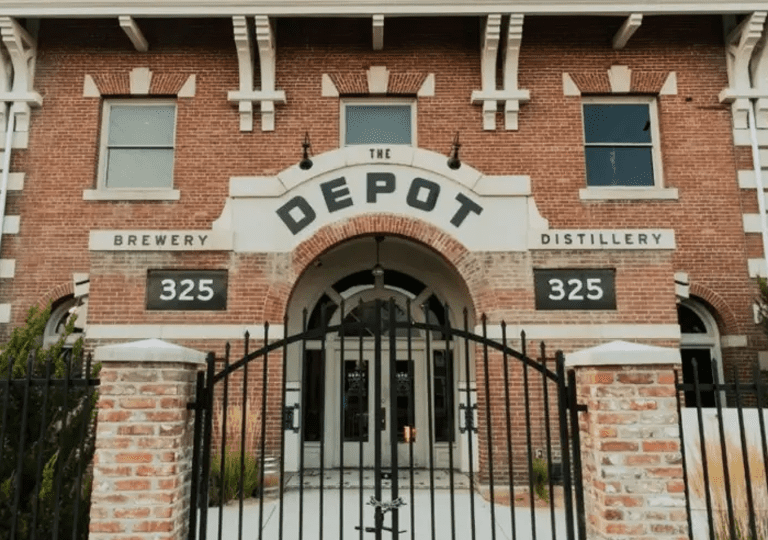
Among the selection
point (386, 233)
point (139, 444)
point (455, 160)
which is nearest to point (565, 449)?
point (139, 444)

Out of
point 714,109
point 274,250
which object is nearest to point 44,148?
point 274,250

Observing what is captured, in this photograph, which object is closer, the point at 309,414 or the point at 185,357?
the point at 185,357

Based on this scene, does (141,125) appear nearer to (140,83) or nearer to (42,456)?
(140,83)

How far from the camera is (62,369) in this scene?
5.53m

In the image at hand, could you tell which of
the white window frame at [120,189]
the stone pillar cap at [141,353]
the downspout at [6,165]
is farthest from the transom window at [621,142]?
the stone pillar cap at [141,353]

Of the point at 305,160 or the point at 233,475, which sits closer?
the point at 233,475

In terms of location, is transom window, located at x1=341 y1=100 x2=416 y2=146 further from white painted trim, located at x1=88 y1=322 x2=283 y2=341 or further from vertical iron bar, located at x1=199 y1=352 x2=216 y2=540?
vertical iron bar, located at x1=199 y1=352 x2=216 y2=540

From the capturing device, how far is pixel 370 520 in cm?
714

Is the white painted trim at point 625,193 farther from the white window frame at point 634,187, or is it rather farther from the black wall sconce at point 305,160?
the black wall sconce at point 305,160

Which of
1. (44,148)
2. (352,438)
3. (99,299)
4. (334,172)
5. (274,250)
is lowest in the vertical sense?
(352,438)

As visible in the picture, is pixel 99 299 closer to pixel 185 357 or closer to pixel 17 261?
pixel 17 261

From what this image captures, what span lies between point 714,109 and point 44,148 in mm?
11442

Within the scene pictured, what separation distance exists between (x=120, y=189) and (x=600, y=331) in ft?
26.1

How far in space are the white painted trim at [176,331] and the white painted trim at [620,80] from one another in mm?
7018
